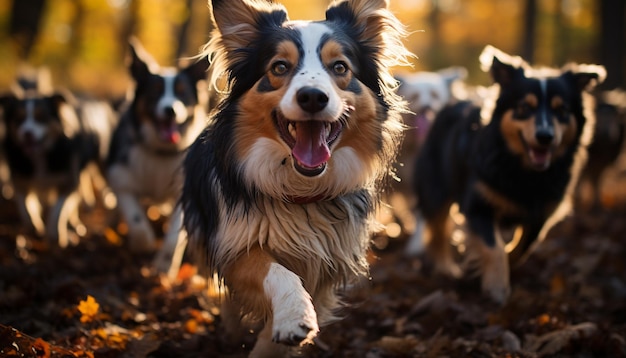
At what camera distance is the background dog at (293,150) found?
4.23 metres

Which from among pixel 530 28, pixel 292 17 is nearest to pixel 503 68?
pixel 530 28

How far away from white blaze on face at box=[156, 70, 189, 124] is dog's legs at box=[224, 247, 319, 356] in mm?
3480

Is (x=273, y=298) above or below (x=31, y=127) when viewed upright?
above

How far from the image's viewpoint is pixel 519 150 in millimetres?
6258

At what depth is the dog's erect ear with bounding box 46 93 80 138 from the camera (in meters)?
8.23

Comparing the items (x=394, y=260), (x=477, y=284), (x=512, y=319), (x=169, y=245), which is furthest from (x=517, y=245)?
(x=169, y=245)

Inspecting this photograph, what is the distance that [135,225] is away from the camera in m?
7.50

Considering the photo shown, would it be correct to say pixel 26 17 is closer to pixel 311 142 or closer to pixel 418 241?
pixel 418 241

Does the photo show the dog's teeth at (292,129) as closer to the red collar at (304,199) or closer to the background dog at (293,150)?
the background dog at (293,150)

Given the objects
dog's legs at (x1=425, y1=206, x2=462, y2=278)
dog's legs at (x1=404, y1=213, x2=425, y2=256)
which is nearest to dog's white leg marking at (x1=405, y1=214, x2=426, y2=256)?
dog's legs at (x1=404, y1=213, x2=425, y2=256)

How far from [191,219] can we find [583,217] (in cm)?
712

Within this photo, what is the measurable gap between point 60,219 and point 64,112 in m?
1.37

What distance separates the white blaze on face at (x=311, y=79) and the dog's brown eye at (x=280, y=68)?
10 cm

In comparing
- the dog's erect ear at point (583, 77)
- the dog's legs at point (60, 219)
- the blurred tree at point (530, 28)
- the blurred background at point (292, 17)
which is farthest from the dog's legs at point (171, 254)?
the blurred tree at point (530, 28)
